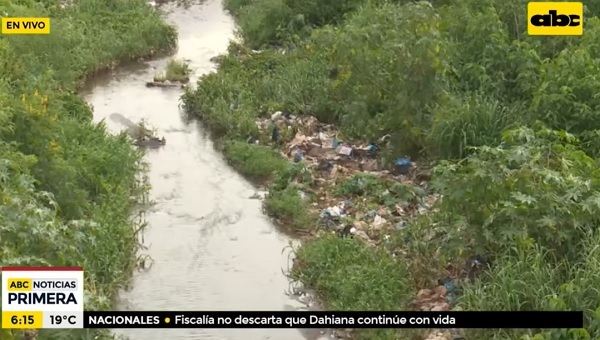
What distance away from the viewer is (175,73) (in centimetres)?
1123

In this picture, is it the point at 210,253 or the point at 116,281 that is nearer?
the point at 116,281

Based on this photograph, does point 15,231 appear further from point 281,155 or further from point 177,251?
point 281,155

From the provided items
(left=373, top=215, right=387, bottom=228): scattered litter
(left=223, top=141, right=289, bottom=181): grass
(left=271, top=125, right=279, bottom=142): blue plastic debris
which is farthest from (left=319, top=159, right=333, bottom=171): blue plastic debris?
(left=373, top=215, right=387, bottom=228): scattered litter

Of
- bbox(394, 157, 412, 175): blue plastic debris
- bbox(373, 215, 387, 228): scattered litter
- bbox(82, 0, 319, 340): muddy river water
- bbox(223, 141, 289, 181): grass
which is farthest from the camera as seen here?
bbox(223, 141, 289, 181): grass

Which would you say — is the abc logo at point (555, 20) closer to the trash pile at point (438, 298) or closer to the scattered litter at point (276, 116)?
the scattered litter at point (276, 116)

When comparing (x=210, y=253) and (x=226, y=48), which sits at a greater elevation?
(x=226, y=48)

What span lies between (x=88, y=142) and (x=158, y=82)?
3137 millimetres

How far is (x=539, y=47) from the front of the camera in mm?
8039

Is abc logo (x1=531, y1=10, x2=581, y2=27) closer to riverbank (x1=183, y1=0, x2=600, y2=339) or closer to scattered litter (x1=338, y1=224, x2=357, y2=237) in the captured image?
riverbank (x1=183, y1=0, x2=600, y2=339)

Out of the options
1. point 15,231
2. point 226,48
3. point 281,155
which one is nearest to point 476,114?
point 281,155

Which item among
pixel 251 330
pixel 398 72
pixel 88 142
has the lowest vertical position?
pixel 251 330
